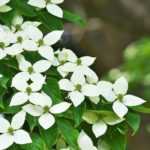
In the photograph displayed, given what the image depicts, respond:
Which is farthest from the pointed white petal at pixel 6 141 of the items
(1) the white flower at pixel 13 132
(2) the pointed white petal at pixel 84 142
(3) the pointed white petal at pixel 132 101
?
(3) the pointed white petal at pixel 132 101

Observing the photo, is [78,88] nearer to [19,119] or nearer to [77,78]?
[77,78]

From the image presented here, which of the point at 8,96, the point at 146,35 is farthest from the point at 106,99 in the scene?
the point at 146,35

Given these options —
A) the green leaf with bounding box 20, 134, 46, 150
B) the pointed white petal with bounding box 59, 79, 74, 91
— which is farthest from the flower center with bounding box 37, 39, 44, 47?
the green leaf with bounding box 20, 134, 46, 150

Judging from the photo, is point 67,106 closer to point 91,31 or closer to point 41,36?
point 41,36

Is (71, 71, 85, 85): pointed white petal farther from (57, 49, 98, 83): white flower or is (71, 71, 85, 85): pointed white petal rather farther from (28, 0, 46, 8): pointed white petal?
(28, 0, 46, 8): pointed white petal

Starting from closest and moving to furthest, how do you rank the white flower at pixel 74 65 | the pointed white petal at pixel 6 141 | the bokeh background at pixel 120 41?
the pointed white petal at pixel 6 141, the white flower at pixel 74 65, the bokeh background at pixel 120 41

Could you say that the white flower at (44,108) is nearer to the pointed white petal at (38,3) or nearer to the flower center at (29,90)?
the flower center at (29,90)
